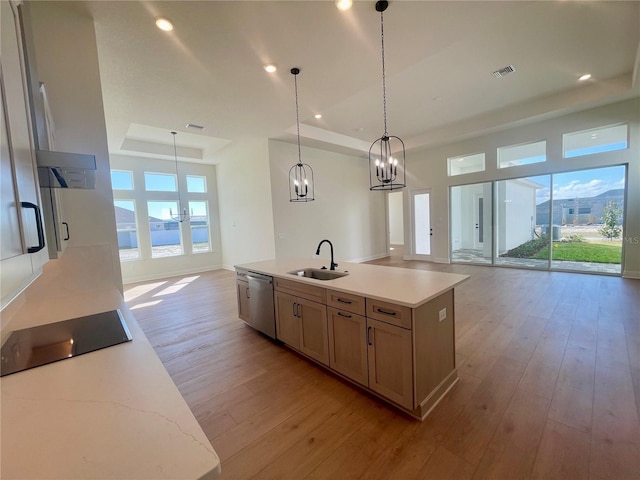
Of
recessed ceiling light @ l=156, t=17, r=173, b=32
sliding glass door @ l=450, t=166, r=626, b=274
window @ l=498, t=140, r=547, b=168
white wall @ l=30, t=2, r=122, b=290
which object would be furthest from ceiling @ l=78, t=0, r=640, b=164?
sliding glass door @ l=450, t=166, r=626, b=274

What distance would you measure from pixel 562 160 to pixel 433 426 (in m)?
6.67

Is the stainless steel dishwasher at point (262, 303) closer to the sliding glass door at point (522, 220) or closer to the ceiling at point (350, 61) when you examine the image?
the ceiling at point (350, 61)

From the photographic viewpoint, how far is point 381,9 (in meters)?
2.44

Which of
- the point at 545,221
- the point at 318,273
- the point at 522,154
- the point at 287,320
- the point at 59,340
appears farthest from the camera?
the point at 522,154

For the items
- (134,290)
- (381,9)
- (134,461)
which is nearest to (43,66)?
(381,9)

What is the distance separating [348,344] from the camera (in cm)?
221

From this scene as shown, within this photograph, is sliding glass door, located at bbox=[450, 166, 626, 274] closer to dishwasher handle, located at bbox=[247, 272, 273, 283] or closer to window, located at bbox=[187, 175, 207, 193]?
dishwasher handle, located at bbox=[247, 272, 273, 283]

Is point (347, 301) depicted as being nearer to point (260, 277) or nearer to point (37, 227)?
point (260, 277)

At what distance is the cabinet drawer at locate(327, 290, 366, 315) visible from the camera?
2049mm

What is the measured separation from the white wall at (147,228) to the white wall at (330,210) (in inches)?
121

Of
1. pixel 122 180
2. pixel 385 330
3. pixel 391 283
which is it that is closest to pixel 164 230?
pixel 122 180

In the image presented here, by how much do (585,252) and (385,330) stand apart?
22.0 ft

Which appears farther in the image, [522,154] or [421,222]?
[421,222]

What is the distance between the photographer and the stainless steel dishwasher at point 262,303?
3.06m
